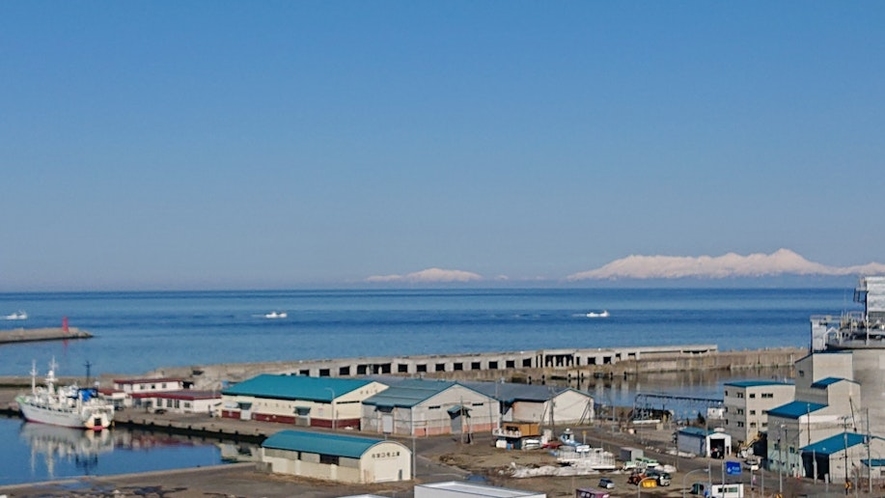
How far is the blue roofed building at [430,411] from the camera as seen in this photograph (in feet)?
176

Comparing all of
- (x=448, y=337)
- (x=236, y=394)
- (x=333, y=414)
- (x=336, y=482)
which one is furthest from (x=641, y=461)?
(x=448, y=337)

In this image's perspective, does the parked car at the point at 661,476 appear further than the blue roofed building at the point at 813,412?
No

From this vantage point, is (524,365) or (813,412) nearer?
(813,412)

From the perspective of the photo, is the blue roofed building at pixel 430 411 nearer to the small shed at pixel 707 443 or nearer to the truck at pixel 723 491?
the small shed at pixel 707 443

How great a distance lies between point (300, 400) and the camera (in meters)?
58.2

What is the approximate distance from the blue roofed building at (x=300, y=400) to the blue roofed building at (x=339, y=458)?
1214 cm

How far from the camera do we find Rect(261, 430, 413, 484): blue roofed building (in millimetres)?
41281

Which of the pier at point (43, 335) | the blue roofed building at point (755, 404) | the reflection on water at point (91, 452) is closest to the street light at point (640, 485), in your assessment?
the blue roofed building at point (755, 404)

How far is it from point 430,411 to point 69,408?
21.3m

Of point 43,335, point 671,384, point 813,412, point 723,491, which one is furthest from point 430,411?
point 43,335

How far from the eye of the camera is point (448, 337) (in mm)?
159875

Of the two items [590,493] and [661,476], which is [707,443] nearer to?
[661,476]

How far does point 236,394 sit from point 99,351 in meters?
73.9

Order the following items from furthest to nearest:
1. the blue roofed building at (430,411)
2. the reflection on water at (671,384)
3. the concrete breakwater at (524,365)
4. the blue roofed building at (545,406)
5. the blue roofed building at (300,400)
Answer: the concrete breakwater at (524,365)
the reflection on water at (671,384)
the blue roofed building at (545,406)
the blue roofed building at (300,400)
the blue roofed building at (430,411)
